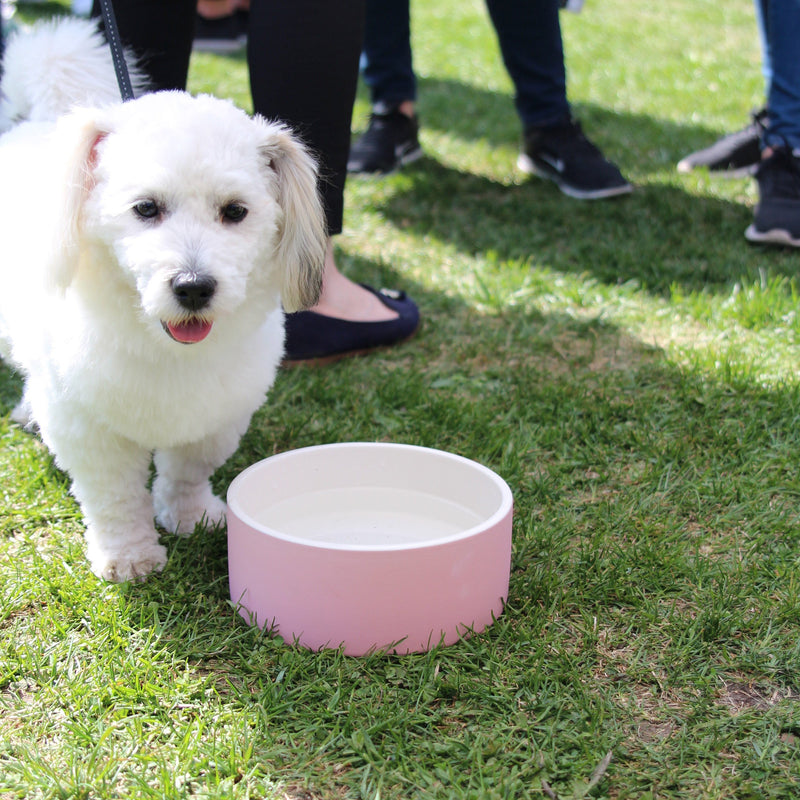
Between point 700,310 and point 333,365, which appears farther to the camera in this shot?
point 700,310

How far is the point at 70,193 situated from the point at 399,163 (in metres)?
3.43

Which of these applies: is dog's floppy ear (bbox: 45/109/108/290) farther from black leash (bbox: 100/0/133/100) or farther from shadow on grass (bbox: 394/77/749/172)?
shadow on grass (bbox: 394/77/749/172)

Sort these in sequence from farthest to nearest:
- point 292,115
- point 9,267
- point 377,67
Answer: point 377,67
point 292,115
point 9,267

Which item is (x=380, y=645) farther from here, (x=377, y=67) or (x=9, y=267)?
(x=377, y=67)

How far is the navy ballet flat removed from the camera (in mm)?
3057

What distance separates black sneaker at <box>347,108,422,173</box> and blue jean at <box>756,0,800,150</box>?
1859 mm

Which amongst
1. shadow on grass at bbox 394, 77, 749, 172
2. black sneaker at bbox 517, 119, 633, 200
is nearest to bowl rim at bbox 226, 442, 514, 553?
black sneaker at bbox 517, 119, 633, 200

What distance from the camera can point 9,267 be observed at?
2.07 m

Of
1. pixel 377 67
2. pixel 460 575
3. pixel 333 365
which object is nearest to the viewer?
pixel 460 575

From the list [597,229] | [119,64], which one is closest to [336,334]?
[119,64]

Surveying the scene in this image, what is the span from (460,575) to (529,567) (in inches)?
14.5

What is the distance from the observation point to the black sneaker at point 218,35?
7.95 metres

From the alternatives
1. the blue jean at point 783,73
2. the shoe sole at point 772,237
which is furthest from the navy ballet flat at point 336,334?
the blue jean at point 783,73

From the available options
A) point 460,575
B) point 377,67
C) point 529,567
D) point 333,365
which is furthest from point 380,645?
point 377,67
